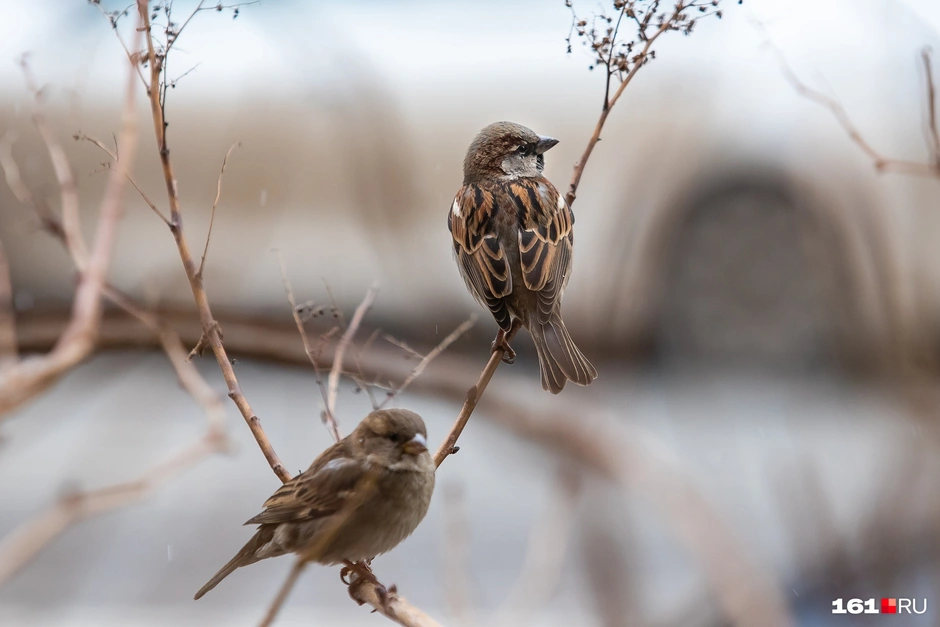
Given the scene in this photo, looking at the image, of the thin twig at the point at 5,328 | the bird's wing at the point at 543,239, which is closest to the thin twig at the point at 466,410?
the bird's wing at the point at 543,239

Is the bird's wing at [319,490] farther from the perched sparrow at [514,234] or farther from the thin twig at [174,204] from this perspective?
the perched sparrow at [514,234]

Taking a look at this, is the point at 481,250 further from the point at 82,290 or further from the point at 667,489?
the point at 667,489

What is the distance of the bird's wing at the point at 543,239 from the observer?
1.94 metres

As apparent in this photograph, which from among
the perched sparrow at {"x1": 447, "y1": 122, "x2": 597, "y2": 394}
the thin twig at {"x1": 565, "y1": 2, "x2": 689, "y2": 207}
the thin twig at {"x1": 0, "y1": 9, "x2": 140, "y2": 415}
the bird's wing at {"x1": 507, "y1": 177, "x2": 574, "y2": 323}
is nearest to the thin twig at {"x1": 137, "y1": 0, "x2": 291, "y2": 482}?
the thin twig at {"x1": 0, "y1": 9, "x2": 140, "y2": 415}

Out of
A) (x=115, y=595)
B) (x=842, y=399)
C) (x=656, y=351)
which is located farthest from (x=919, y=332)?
(x=115, y=595)

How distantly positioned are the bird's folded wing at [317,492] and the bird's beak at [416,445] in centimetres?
7

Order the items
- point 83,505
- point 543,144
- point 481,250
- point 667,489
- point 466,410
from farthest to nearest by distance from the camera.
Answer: point 667,489 → point 481,250 → point 543,144 → point 466,410 → point 83,505

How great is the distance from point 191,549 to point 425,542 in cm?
104

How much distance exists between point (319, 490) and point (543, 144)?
1.03 m

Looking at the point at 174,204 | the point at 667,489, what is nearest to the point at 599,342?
the point at 667,489

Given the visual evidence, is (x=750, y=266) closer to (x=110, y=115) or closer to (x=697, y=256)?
(x=697, y=256)

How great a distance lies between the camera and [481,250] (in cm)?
208

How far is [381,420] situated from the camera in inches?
48.3

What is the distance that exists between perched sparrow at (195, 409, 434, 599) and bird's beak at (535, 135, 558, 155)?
2.97 ft
